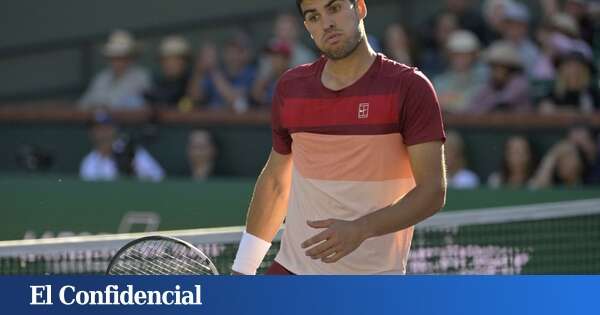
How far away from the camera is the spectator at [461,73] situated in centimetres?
1216

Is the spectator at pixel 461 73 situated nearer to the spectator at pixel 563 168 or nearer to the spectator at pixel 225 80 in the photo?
the spectator at pixel 563 168

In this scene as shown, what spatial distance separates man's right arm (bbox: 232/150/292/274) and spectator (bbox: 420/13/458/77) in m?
7.01

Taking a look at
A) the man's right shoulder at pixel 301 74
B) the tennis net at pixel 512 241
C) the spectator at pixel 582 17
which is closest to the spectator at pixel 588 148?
the tennis net at pixel 512 241

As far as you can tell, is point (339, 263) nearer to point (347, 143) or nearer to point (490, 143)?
point (347, 143)

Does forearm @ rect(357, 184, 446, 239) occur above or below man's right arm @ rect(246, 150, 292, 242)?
below

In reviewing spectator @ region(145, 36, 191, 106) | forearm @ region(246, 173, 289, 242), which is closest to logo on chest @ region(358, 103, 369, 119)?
forearm @ region(246, 173, 289, 242)

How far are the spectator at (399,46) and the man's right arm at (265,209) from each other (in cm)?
697

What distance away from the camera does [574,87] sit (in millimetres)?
11562

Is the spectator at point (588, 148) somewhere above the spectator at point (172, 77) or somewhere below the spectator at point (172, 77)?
below

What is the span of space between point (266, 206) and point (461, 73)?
22.0ft

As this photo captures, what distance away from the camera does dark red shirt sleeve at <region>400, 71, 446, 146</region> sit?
17.1ft

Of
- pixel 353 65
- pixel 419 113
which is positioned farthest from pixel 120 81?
pixel 419 113

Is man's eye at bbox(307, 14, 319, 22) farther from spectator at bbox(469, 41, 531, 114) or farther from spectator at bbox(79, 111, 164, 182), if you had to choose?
spectator at bbox(79, 111, 164, 182)

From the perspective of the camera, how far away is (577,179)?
10820mm
